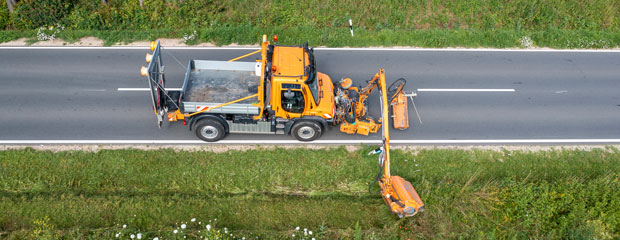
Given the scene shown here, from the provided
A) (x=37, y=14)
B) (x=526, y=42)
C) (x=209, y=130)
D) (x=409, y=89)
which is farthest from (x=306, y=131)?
(x=37, y=14)

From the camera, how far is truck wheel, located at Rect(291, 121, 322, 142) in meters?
12.7

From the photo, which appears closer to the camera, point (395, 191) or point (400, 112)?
point (395, 191)

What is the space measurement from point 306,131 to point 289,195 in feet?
7.47

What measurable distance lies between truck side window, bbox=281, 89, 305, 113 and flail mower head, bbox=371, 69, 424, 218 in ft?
8.04

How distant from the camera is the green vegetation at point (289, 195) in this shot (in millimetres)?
10781

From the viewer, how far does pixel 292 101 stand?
39.3 ft

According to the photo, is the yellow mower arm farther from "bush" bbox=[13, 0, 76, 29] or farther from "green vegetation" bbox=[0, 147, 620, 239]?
"bush" bbox=[13, 0, 76, 29]

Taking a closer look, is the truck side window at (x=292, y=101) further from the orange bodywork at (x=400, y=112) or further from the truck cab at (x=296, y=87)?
the orange bodywork at (x=400, y=112)

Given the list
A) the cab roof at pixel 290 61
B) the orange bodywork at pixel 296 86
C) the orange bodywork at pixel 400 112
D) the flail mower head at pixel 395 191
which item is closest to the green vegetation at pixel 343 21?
the orange bodywork at pixel 400 112

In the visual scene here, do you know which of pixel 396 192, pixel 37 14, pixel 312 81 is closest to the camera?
pixel 396 192

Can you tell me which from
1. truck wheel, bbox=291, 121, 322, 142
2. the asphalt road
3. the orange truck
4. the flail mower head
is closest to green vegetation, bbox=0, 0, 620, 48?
the asphalt road

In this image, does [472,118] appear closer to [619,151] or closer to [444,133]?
[444,133]

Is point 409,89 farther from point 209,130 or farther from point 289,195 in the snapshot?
point 209,130

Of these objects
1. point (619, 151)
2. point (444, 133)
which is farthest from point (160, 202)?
point (619, 151)
